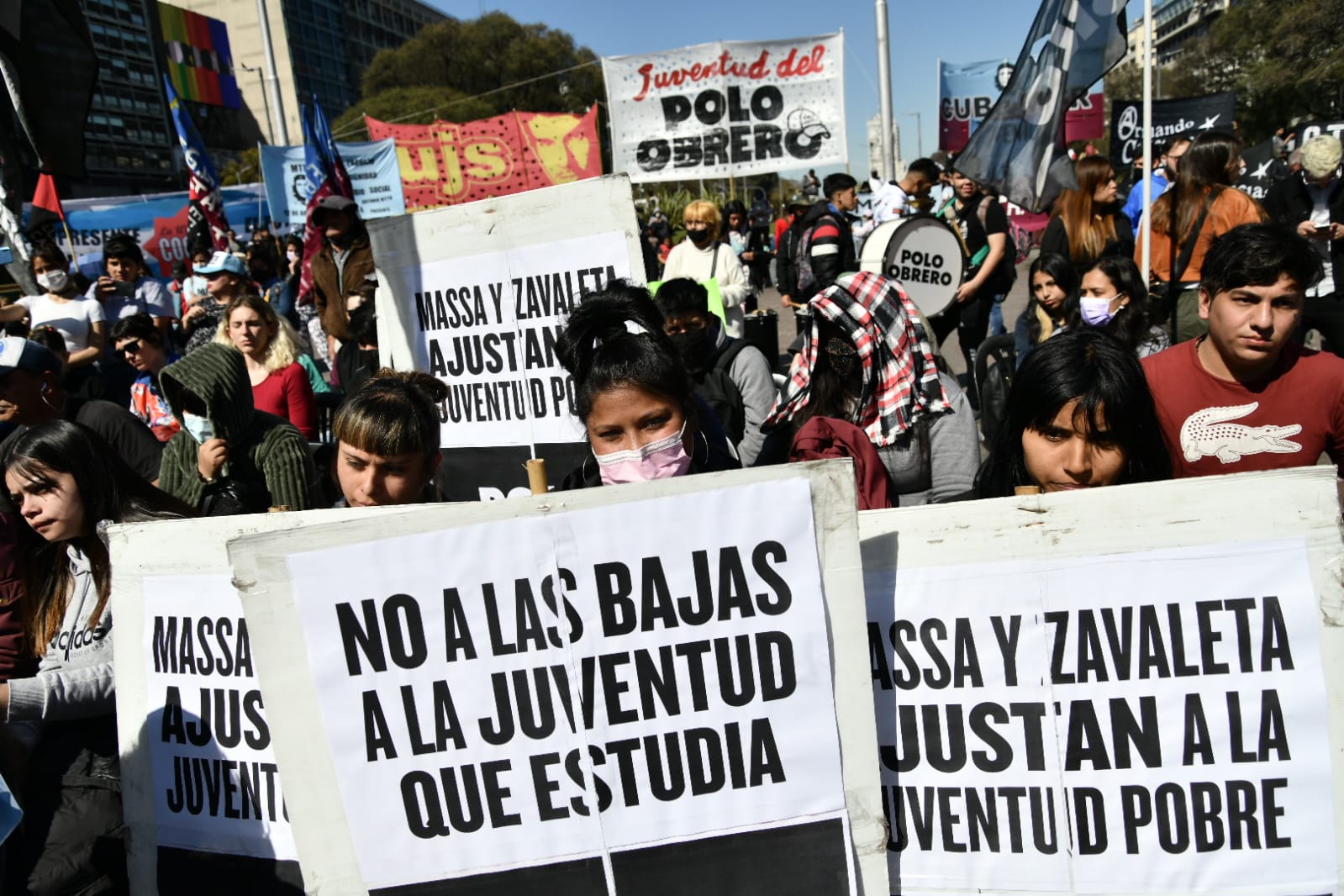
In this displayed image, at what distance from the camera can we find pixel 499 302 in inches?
133

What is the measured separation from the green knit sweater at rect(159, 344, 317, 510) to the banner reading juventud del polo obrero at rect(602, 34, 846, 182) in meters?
5.94

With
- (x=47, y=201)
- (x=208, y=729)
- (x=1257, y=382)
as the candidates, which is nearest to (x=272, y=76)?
(x=47, y=201)

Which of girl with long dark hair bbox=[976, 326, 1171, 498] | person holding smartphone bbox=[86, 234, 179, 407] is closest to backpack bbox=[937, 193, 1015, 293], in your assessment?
girl with long dark hair bbox=[976, 326, 1171, 498]

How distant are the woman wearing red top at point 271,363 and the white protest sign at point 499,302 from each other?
123cm

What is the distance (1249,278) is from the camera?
7.97ft

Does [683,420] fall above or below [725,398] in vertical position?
above

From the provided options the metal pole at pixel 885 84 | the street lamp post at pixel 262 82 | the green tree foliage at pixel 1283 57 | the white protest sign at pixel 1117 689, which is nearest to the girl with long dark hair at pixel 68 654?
the white protest sign at pixel 1117 689

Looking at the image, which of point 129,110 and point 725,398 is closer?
Result: point 725,398

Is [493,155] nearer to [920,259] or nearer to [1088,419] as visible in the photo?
[920,259]

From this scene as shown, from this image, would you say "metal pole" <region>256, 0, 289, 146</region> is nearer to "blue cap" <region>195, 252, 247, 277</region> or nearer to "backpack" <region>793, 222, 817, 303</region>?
"blue cap" <region>195, 252, 247, 277</region>

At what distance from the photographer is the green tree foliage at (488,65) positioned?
53.5 metres

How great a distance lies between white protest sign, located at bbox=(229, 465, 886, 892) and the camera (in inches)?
61.6

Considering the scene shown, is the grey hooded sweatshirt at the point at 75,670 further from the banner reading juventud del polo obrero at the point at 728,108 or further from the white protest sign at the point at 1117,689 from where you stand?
the banner reading juventud del polo obrero at the point at 728,108

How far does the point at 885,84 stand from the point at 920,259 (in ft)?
16.9
